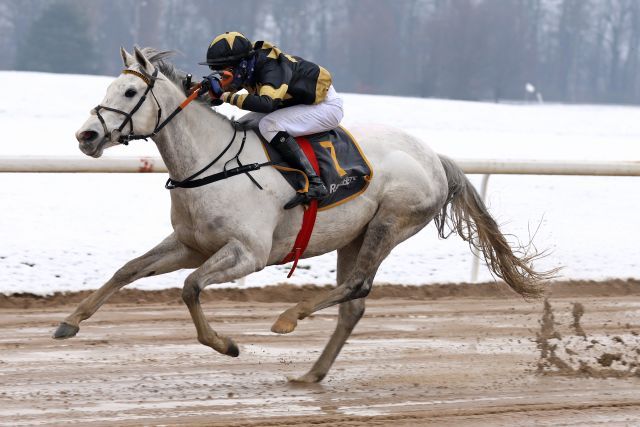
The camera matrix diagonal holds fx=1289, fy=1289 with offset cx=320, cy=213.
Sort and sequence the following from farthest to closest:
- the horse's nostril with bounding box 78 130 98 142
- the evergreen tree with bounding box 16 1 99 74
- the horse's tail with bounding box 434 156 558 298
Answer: the evergreen tree with bounding box 16 1 99 74 < the horse's tail with bounding box 434 156 558 298 < the horse's nostril with bounding box 78 130 98 142

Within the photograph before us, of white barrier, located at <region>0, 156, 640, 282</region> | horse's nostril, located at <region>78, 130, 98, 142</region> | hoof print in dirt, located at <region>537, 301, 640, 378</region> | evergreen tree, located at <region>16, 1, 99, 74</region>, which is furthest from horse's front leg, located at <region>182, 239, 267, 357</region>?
evergreen tree, located at <region>16, 1, 99, 74</region>

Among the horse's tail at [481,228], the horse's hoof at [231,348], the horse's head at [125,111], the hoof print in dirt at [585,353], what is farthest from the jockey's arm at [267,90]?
the hoof print in dirt at [585,353]

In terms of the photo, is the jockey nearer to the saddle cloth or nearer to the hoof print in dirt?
the saddle cloth

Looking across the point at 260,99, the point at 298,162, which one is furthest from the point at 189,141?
the point at 298,162

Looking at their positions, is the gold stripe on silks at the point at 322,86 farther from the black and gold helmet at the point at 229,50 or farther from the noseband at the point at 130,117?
the noseband at the point at 130,117

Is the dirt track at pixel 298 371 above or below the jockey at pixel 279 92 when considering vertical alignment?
below

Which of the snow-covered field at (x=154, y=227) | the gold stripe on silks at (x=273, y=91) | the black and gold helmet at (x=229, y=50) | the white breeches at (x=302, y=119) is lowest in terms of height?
the snow-covered field at (x=154, y=227)

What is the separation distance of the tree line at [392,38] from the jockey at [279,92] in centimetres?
3910

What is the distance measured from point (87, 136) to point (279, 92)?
100 centimetres

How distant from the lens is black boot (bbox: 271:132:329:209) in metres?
6.30

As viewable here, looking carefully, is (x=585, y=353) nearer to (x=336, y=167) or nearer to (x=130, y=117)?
(x=336, y=167)

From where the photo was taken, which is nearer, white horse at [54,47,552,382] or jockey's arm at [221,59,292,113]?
white horse at [54,47,552,382]

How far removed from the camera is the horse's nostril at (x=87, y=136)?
18.6 ft

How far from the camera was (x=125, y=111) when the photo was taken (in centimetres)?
586
